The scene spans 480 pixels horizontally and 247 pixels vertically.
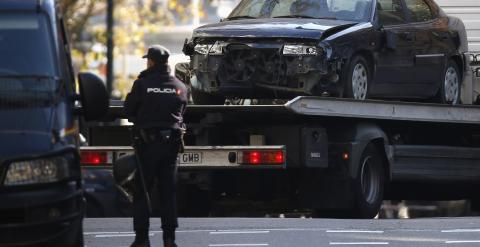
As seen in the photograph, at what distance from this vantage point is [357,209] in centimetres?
1415

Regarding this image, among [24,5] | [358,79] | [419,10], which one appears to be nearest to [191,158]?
[358,79]

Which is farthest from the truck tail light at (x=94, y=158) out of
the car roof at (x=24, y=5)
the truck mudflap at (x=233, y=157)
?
the car roof at (x=24, y=5)

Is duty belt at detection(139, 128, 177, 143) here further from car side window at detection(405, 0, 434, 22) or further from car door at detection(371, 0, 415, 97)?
car side window at detection(405, 0, 434, 22)

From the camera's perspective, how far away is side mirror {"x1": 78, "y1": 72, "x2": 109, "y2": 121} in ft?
30.9

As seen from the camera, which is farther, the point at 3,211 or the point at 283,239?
the point at 283,239

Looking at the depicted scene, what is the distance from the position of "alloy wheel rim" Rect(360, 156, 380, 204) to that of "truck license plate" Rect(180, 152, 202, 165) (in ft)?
5.97

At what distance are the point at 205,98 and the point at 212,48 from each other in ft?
1.97

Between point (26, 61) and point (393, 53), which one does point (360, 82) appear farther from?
point (26, 61)

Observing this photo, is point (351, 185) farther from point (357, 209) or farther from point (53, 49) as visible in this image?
point (53, 49)

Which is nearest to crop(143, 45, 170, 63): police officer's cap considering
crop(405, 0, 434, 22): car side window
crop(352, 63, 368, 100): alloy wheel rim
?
crop(352, 63, 368, 100): alloy wheel rim

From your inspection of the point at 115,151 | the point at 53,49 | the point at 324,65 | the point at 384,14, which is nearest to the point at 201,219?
the point at 115,151

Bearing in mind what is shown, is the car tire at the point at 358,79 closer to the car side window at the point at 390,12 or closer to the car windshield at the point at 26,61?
the car side window at the point at 390,12

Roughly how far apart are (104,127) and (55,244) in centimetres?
596

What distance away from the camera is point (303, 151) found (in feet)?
44.5
